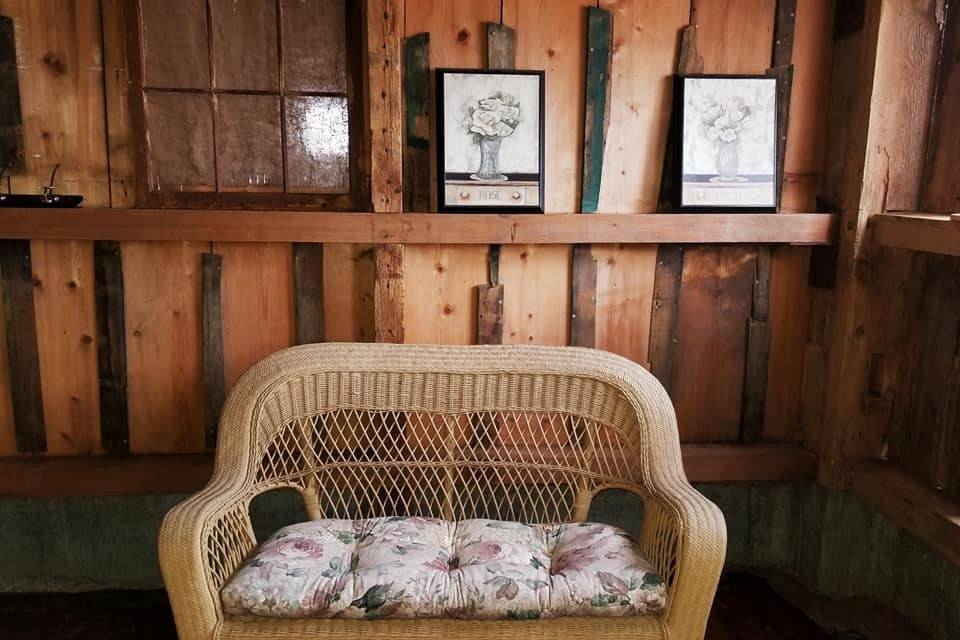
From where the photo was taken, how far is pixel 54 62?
2.45m

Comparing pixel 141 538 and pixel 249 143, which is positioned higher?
pixel 249 143

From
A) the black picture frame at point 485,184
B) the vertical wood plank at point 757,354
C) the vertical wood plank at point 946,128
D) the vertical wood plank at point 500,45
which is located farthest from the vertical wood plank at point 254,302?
the vertical wood plank at point 946,128

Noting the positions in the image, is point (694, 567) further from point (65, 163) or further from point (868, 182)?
point (65, 163)

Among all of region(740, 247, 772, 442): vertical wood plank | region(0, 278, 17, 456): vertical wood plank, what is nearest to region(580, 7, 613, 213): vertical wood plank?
region(740, 247, 772, 442): vertical wood plank

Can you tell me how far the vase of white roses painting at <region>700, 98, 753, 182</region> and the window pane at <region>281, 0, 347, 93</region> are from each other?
48.0 inches

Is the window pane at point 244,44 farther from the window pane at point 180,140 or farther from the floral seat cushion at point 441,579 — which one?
the floral seat cushion at point 441,579

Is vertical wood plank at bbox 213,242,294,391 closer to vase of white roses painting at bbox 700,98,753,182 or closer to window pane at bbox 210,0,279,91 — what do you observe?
window pane at bbox 210,0,279,91

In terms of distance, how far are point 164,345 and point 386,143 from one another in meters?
1.02

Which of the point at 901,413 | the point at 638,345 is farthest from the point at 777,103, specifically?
the point at 901,413

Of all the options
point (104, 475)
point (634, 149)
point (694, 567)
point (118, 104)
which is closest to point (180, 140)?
point (118, 104)

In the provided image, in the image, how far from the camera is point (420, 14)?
2486mm

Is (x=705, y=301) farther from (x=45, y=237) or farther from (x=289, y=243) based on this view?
(x=45, y=237)

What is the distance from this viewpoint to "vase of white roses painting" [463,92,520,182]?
8.19 feet

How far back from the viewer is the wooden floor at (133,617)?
8.09 feet
